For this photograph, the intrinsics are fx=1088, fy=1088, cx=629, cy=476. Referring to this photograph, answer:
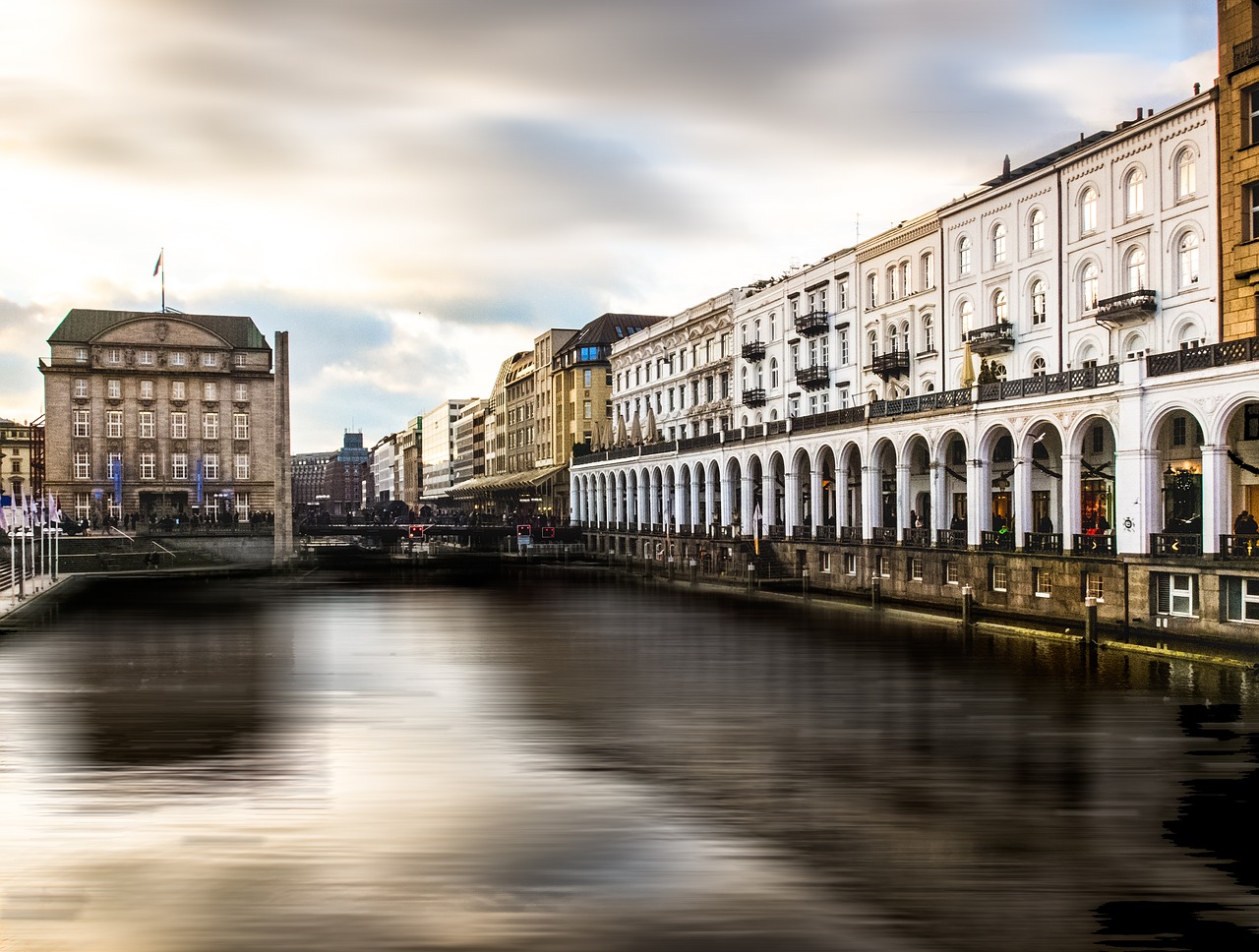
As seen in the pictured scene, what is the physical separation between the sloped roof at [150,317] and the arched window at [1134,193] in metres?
97.6

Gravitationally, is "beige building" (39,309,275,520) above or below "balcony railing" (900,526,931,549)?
above

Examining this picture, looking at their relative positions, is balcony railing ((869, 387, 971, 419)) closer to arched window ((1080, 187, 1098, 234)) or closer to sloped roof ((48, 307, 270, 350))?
arched window ((1080, 187, 1098, 234))

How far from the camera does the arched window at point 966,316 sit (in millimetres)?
58000

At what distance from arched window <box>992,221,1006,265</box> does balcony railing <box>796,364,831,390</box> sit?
16.9 m

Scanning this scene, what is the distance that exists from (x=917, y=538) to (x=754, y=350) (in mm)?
31030

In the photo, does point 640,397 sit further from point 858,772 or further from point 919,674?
point 858,772

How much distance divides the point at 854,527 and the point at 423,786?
147 ft

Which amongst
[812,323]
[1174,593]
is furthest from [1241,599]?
[812,323]

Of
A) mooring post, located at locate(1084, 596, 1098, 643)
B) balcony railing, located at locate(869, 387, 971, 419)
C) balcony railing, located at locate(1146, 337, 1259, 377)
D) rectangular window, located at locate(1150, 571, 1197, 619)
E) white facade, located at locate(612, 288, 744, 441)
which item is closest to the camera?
mooring post, located at locate(1084, 596, 1098, 643)

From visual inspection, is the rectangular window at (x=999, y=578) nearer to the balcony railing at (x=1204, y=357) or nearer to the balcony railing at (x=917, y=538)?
the balcony railing at (x=917, y=538)

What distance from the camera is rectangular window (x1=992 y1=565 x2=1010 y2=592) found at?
45.0m

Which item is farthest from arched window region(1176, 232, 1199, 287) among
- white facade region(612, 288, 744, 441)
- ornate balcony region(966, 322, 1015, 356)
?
white facade region(612, 288, 744, 441)

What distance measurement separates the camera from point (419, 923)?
12.9m

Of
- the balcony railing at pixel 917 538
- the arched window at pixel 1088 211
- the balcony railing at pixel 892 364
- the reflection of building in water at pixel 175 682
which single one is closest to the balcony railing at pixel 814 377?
the balcony railing at pixel 892 364
